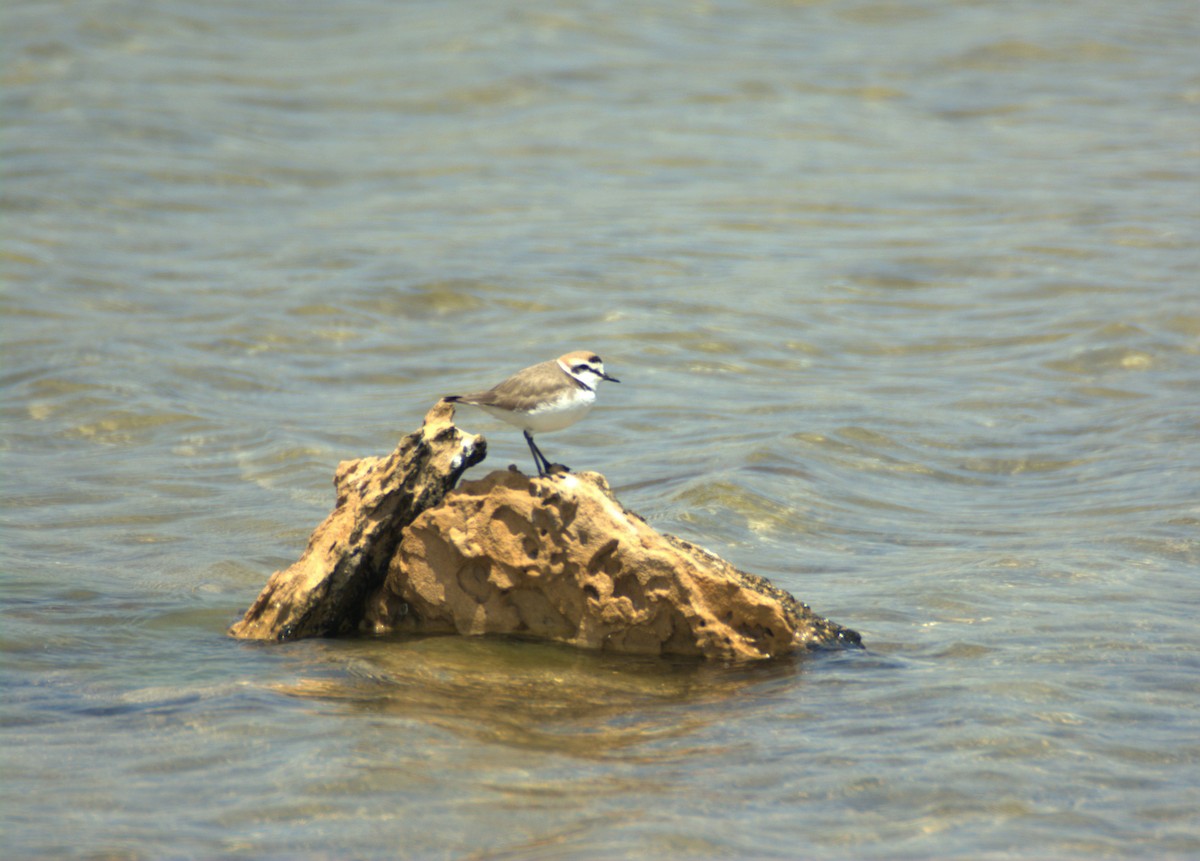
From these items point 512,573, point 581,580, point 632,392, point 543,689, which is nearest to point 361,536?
point 512,573

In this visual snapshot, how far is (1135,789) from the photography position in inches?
220

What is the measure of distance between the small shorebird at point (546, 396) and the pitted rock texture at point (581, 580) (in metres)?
0.41

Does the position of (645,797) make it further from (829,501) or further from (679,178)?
(679,178)

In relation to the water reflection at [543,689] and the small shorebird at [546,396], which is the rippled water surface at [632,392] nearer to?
the water reflection at [543,689]

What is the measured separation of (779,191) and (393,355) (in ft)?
22.0

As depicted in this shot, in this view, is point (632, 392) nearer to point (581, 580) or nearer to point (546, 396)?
point (581, 580)

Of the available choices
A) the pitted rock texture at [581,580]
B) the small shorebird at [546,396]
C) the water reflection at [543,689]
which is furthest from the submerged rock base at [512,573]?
the small shorebird at [546,396]

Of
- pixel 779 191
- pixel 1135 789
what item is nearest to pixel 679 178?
pixel 779 191

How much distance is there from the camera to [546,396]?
6.61m

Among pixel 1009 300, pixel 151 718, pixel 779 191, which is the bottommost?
pixel 151 718

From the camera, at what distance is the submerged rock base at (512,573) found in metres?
6.95

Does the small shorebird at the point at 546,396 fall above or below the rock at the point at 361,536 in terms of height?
A: above

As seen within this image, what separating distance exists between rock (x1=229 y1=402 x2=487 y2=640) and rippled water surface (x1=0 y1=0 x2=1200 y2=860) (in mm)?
248

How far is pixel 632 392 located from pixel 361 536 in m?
5.99
